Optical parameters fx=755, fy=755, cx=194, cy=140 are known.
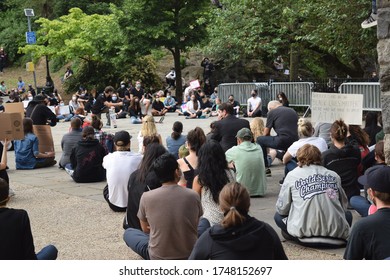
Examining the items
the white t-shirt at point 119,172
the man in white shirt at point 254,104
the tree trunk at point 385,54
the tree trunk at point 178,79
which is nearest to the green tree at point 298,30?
the man in white shirt at point 254,104

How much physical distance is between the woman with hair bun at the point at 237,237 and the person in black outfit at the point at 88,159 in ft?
29.2

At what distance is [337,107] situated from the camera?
13.6m

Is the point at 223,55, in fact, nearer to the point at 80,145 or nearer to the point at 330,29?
the point at 330,29

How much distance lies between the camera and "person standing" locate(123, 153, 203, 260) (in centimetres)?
701

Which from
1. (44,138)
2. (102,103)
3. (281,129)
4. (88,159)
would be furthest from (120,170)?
(102,103)

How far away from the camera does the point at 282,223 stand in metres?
8.88

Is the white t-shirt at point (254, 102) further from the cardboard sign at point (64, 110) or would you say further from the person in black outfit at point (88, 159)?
the person in black outfit at point (88, 159)

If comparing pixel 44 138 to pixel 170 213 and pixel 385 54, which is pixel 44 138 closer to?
pixel 170 213

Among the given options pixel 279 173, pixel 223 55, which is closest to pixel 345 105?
pixel 279 173

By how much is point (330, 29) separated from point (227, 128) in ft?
39.7

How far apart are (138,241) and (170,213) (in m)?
1.08

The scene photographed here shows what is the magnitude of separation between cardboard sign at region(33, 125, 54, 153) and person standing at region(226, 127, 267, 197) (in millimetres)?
7039

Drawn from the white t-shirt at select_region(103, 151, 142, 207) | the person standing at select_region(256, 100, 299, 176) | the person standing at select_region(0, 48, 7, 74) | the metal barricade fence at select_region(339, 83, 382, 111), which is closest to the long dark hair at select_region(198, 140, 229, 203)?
the white t-shirt at select_region(103, 151, 142, 207)

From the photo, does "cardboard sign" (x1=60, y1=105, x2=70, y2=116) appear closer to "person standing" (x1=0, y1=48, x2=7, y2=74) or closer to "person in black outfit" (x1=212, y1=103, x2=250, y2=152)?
"person in black outfit" (x1=212, y1=103, x2=250, y2=152)
